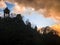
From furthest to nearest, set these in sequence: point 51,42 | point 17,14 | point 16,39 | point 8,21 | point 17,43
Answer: point 17,14, point 8,21, point 51,42, point 16,39, point 17,43

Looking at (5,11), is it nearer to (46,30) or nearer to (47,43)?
(46,30)

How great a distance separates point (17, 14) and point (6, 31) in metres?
15.3

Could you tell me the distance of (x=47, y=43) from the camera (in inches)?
1291

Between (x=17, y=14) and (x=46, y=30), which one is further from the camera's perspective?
(x=17, y=14)

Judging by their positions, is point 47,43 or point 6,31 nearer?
point 47,43

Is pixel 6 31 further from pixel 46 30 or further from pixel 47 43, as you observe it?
pixel 46 30

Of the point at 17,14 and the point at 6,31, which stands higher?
the point at 17,14

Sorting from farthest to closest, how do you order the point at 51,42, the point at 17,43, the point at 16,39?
the point at 51,42, the point at 16,39, the point at 17,43

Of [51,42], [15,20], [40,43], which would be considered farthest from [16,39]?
[15,20]

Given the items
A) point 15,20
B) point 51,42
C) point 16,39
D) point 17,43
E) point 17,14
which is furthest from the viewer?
point 17,14

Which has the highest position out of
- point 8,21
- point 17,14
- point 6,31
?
point 17,14

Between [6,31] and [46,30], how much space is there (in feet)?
48.8

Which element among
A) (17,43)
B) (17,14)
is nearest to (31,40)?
(17,43)

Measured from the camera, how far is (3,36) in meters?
32.5
